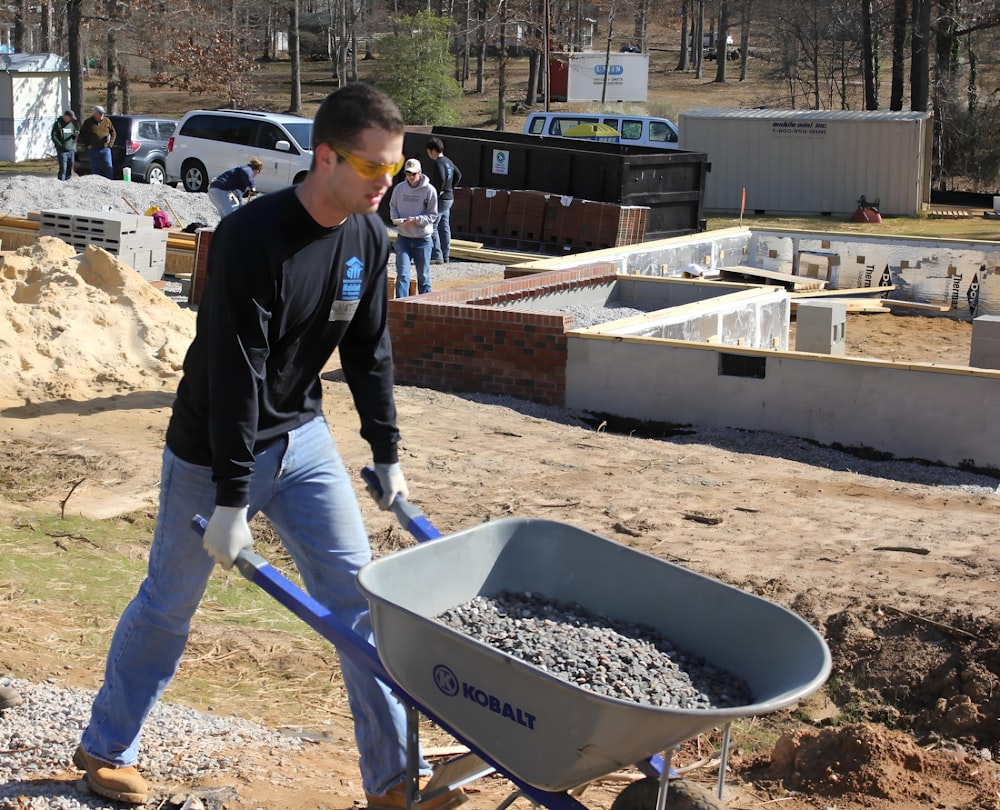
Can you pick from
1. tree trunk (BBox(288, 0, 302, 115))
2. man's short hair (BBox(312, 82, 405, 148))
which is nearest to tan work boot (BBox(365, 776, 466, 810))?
man's short hair (BBox(312, 82, 405, 148))

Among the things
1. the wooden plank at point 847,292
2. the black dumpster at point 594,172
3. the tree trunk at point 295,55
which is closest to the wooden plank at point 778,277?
the wooden plank at point 847,292

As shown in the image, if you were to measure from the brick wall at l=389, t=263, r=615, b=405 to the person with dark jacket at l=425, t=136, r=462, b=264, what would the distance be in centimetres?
435

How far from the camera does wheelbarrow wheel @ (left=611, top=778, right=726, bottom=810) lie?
10.5ft

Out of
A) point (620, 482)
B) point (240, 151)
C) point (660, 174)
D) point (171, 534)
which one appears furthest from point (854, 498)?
point (240, 151)

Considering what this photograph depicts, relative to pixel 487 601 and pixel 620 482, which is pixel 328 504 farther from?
pixel 620 482

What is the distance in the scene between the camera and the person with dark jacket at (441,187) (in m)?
15.6

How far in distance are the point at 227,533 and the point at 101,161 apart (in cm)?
2402

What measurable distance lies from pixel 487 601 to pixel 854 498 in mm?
5228

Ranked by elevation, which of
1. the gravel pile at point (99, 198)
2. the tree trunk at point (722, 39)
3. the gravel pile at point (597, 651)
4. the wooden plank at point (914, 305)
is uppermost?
the tree trunk at point (722, 39)

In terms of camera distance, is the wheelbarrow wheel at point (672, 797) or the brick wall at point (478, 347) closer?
the wheelbarrow wheel at point (672, 797)

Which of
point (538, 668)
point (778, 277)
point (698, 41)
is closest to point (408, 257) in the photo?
point (778, 277)

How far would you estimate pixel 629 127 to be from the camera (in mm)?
29641

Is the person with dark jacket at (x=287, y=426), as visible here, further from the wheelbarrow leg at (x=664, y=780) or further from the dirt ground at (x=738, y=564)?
the wheelbarrow leg at (x=664, y=780)

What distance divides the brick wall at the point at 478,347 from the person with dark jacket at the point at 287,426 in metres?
6.77
